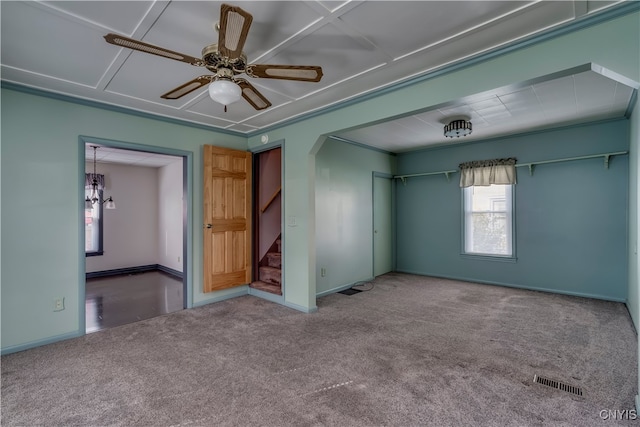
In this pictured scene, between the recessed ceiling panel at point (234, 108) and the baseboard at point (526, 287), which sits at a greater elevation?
the recessed ceiling panel at point (234, 108)

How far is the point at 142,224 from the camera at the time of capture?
6895 mm

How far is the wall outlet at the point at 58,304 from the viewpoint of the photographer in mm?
3137

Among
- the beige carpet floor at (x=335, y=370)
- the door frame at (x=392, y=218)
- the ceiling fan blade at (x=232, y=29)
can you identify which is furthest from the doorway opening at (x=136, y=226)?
the ceiling fan blade at (x=232, y=29)

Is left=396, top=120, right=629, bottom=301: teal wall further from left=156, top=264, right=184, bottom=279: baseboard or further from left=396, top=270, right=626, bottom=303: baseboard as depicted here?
left=156, top=264, right=184, bottom=279: baseboard

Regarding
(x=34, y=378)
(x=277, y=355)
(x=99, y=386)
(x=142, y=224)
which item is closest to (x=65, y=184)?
(x=34, y=378)

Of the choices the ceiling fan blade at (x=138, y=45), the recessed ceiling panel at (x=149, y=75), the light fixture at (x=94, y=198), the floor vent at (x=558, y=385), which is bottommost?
the floor vent at (x=558, y=385)

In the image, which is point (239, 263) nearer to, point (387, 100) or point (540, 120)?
point (387, 100)

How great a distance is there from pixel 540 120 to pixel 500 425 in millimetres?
4203

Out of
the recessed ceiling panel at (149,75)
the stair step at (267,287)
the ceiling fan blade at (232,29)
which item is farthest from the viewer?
the stair step at (267,287)

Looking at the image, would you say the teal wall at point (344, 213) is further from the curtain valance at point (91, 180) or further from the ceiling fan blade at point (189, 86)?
the curtain valance at point (91, 180)

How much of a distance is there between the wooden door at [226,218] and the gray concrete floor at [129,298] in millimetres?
764

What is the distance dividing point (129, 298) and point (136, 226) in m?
2.61

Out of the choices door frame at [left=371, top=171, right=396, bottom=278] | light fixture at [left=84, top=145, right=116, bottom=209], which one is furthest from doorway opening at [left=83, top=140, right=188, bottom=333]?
door frame at [left=371, top=171, right=396, bottom=278]

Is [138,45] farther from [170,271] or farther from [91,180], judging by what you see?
[170,271]
